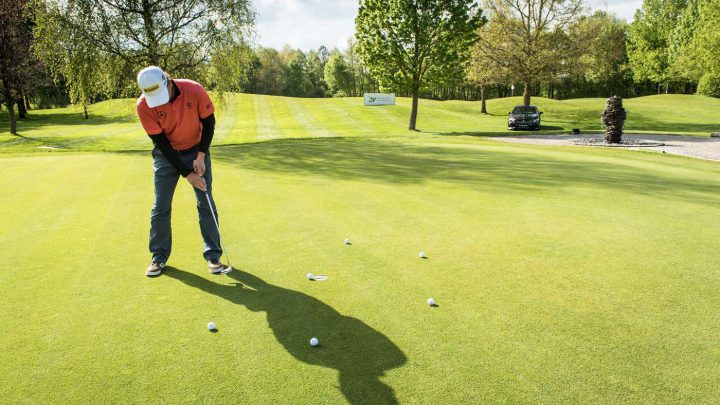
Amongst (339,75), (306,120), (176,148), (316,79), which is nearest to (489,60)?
(306,120)

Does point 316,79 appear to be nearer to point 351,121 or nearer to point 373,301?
point 351,121

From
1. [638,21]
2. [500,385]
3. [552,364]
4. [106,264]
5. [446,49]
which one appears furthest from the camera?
[638,21]

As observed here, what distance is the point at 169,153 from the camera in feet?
15.5

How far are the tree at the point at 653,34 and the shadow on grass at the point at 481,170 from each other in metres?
59.5

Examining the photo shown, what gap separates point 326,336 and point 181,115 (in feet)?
9.92

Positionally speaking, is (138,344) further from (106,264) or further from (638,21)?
(638,21)

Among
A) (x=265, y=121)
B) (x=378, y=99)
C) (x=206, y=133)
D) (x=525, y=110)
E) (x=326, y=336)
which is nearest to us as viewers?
(x=326, y=336)

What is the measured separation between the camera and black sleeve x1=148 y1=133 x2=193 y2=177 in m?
4.71

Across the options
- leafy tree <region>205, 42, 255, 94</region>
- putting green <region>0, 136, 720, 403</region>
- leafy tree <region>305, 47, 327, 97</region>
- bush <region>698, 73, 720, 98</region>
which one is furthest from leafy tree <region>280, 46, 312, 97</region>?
putting green <region>0, 136, 720, 403</region>

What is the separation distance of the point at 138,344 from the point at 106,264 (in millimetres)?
2010

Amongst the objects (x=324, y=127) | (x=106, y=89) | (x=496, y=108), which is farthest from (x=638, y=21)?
(x=106, y=89)

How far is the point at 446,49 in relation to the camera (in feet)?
101

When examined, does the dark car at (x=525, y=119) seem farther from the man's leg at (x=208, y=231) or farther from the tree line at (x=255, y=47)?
the man's leg at (x=208, y=231)

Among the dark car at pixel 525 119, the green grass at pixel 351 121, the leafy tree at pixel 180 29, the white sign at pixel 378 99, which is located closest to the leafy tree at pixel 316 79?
the green grass at pixel 351 121
